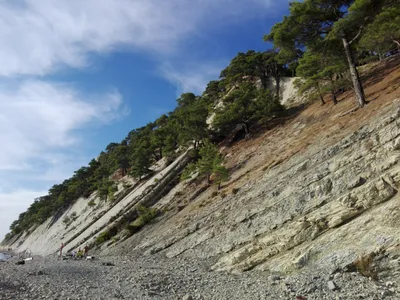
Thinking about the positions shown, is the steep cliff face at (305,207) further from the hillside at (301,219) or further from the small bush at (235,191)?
the small bush at (235,191)

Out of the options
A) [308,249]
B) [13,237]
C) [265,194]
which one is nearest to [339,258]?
[308,249]

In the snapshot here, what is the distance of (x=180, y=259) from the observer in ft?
82.6

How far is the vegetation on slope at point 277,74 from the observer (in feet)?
105

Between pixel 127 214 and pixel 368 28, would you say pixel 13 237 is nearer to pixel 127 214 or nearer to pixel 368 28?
pixel 127 214

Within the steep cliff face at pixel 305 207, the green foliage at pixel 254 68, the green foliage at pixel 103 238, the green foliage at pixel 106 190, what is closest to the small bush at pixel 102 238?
the green foliage at pixel 103 238

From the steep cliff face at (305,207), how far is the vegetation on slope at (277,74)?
5.54 metres

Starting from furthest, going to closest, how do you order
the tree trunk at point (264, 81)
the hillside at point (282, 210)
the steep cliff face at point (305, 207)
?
the tree trunk at point (264, 81), the steep cliff face at point (305, 207), the hillside at point (282, 210)

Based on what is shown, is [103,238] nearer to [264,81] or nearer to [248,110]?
[248,110]

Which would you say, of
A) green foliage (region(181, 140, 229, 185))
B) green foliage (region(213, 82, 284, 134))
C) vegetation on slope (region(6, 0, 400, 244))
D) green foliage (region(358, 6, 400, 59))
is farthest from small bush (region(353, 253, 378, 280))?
green foliage (region(213, 82, 284, 134))

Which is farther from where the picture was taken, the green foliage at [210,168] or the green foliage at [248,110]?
the green foliage at [248,110]

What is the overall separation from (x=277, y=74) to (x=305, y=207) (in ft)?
216

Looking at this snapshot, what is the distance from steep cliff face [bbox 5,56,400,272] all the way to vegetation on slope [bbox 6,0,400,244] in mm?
5538

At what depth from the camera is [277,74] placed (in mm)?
80000

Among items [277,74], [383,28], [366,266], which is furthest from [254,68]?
[366,266]
